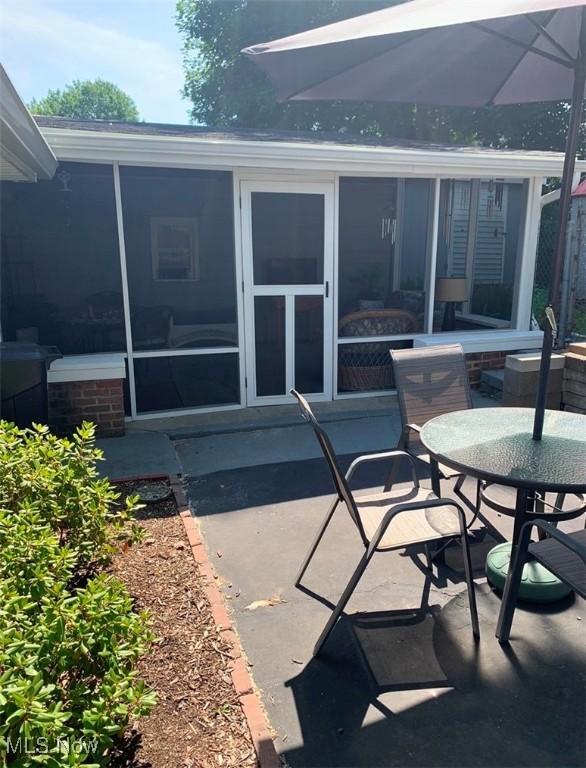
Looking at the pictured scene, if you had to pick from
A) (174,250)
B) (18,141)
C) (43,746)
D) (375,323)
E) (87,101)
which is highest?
(87,101)

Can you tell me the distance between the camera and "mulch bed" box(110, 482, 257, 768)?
1703 mm

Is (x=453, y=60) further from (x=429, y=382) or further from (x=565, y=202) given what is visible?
(x=429, y=382)

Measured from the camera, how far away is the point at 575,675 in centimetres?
202

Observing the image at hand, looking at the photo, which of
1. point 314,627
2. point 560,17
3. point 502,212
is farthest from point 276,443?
point 502,212

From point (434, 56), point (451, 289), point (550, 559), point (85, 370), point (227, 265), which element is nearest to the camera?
point (550, 559)

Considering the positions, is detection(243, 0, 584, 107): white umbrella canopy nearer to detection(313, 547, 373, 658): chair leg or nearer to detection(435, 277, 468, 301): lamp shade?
detection(313, 547, 373, 658): chair leg

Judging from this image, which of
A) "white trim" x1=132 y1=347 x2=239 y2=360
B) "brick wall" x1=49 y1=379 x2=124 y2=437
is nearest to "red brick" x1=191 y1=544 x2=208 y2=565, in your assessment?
"brick wall" x1=49 y1=379 x2=124 y2=437

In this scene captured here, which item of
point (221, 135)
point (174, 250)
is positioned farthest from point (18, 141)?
point (174, 250)

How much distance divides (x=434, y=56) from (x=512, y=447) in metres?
2.09

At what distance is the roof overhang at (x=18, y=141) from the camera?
219cm

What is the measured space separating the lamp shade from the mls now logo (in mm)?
5702

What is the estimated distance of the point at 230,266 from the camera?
5.31 m

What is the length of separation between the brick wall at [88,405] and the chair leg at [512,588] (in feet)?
11.5

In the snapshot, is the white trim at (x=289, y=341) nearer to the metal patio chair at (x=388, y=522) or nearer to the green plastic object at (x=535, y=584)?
the metal patio chair at (x=388, y=522)
